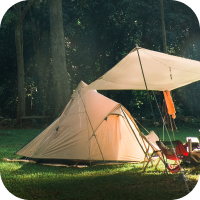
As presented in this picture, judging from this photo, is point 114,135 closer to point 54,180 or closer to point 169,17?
point 54,180

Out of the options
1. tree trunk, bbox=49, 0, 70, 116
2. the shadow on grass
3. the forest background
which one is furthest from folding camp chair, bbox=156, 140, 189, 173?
the forest background

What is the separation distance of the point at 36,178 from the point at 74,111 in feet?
8.32

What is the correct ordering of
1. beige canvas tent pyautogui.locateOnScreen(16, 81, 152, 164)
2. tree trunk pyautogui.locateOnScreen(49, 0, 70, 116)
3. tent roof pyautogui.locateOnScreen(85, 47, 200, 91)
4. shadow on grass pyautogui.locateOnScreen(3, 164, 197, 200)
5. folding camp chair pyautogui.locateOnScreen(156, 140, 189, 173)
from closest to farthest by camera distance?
shadow on grass pyautogui.locateOnScreen(3, 164, 197, 200)
folding camp chair pyautogui.locateOnScreen(156, 140, 189, 173)
tent roof pyautogui.locateOnScreen(85, 47, 200, 91)
beige canvas tent pyautogui.locateOnScreen(16, 81, 152, 164)
tree trunk pyautogui.locateOnScreen(49, 0, 70, 116)

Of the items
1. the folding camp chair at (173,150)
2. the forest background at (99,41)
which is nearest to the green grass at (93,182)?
the folding camp chair at (173,150)

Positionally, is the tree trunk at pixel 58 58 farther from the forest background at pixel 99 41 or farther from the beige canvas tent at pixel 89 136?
the forest background at pixel 99 41

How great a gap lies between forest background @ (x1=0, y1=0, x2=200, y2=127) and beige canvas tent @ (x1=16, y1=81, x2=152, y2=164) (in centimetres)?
1260

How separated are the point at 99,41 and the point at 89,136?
15911 millimetres

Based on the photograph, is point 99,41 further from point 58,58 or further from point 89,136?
point 89,136

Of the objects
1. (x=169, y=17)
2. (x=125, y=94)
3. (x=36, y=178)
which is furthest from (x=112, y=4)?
(x=36, y=178)

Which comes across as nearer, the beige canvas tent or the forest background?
the beige canvas tent

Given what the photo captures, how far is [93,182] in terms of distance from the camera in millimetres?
6395

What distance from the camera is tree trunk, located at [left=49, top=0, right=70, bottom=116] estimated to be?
13797mm

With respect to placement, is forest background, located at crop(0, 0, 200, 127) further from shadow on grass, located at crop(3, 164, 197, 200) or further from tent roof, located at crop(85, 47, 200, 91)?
shadow on grass, located at crop(3, 164, 197, 200)

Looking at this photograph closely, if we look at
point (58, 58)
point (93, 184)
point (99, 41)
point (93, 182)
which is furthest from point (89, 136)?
point (99, 41)
